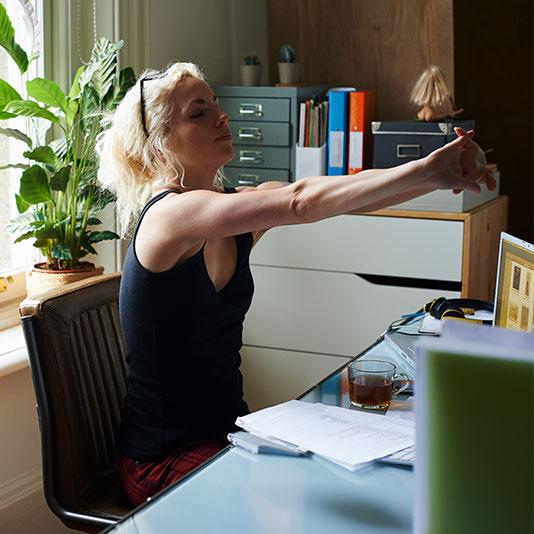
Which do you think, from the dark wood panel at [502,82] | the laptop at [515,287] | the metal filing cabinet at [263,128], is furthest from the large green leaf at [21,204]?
the dark wood panel at [502,82]

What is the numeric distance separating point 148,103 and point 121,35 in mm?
1036

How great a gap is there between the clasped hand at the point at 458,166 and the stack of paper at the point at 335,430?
0.43 m

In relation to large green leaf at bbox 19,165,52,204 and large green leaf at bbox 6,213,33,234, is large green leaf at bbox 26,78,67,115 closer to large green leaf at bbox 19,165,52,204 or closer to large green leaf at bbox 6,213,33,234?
large green leaf at bbox 19,165,52,204

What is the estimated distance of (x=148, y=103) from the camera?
2.03 meters

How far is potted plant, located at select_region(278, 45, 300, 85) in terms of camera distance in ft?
11.2

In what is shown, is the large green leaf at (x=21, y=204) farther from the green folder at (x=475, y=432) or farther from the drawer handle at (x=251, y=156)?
the green folder at (x=475, y=432)

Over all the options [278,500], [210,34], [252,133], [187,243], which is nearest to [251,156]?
[252,133]

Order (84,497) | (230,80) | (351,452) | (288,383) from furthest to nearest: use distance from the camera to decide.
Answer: (230,80)
(288,383)
(84,497)
(351,452)

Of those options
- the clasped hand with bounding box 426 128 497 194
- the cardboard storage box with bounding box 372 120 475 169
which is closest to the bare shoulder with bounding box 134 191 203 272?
the clasped hand with bounding box 426 128 497 194

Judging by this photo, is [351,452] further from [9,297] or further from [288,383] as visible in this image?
[288,383]

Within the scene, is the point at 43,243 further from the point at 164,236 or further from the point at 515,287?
the point at 515,287

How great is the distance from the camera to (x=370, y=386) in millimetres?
1614

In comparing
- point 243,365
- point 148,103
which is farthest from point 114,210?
point 148,103

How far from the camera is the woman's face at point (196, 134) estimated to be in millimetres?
2031
